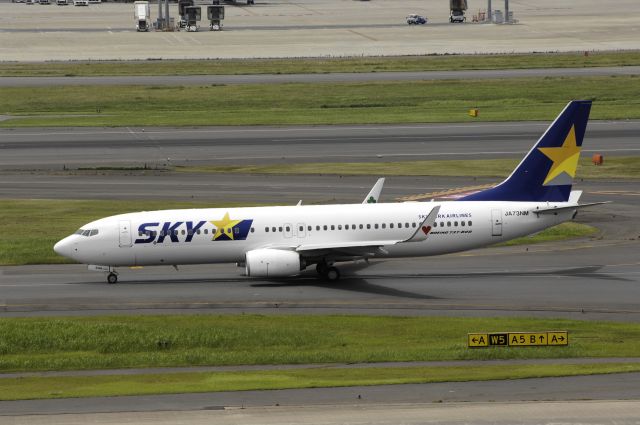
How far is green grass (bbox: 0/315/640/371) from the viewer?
140 feet

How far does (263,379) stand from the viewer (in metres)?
40.0

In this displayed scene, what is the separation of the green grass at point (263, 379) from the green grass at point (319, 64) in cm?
10722

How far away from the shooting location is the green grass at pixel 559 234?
65.1 metres

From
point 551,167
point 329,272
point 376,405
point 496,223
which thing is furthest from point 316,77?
point 376,405

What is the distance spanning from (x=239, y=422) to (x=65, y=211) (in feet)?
140

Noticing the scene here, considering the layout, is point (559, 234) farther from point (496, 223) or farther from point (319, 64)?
point (319, 64)

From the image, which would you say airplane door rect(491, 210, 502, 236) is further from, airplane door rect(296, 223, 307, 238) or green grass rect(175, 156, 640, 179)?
green grass rect(175, 156, 640, 179)

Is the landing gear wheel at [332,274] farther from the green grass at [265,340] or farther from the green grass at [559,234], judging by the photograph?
the green grass at [559,234]

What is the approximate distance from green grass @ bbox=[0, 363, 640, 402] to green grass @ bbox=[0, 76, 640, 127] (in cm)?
7083

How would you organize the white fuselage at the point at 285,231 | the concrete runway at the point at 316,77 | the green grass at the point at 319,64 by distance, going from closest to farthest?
the white fuselage at the point at 285,231
the concrete runway at the point at 316,77
the green grass at the point at 319,64

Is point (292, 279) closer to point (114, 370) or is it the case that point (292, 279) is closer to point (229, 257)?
point (229, 257)

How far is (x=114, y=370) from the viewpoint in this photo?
1654 inches

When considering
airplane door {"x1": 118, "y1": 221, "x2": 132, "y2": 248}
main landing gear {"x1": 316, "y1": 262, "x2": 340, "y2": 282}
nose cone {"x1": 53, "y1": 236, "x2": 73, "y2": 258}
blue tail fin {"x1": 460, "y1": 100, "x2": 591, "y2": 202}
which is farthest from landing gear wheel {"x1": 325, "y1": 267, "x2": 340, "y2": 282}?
nose cone {"x1": 53, "y1": 236, "x2": 73, "y2": 258}

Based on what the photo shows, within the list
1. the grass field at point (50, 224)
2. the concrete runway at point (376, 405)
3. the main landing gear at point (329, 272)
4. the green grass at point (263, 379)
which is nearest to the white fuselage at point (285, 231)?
the main landing gear at point (329, 272)
